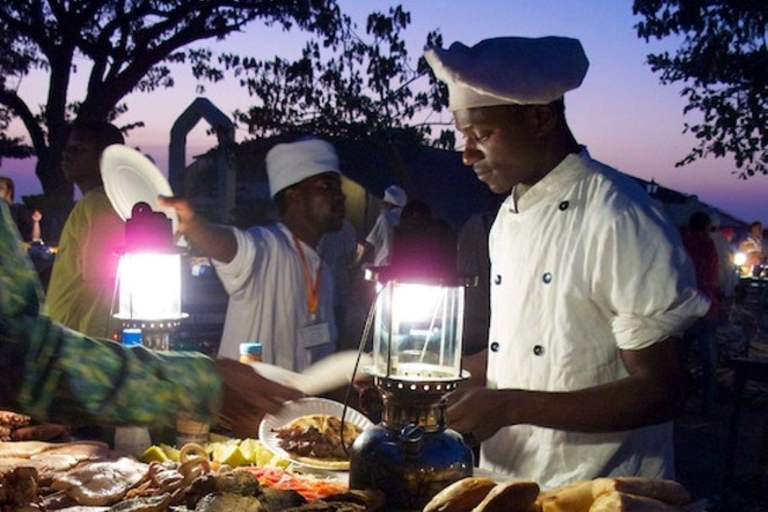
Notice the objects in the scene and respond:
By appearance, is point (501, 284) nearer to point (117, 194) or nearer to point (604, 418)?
point (604, 418)

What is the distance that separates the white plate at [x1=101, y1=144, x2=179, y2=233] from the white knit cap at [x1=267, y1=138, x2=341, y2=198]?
3.06ft

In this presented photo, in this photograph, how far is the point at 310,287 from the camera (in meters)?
4.89

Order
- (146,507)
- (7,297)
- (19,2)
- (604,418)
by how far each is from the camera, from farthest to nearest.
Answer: (19,2) → (604,418) → (146,507) → (7,297)

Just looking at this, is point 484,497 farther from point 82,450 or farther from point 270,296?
point 270,296

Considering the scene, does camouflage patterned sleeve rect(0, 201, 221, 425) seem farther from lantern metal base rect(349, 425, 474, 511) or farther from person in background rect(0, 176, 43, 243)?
person in background rect(0, 176, 43, 243)

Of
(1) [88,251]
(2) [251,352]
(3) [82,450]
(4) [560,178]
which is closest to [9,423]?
(3) [82,450]

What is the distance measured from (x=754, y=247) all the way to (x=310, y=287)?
1593cm

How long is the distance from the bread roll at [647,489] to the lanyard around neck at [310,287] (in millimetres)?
2943

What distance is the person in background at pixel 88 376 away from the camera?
5.67ft

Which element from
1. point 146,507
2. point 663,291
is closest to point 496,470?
point 663,291

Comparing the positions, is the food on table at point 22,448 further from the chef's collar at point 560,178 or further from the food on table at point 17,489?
the chef's collar at point 560,178

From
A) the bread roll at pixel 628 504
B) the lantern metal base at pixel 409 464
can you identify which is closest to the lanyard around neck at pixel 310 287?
the lantern metal base at pixel 409 464

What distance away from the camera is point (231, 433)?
A: 11.5 ft

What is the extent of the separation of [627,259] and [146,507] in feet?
5.40
